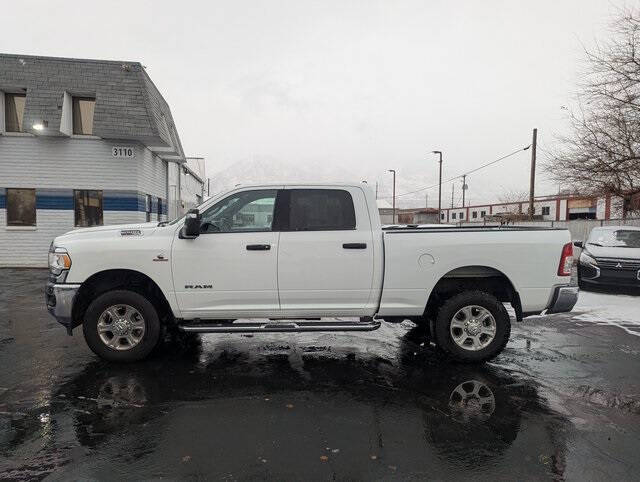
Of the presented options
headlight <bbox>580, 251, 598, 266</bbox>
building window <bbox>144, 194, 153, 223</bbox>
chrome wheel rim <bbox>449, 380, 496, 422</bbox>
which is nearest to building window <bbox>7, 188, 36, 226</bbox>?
building window <bbox>144, 194, 153, 223</bbox>

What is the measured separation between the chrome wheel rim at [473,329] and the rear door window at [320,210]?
1.70 meters

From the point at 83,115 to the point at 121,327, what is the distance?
14.1 metres

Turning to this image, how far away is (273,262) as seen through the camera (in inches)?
202

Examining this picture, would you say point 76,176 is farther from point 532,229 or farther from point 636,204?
point 636,204

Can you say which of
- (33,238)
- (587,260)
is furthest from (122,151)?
(587,260)

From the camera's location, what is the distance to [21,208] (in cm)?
1638

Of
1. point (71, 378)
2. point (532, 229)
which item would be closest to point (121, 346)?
point (71, 378)

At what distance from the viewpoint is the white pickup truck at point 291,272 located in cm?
511

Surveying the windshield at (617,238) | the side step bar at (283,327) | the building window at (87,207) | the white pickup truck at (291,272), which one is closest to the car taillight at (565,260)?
the white pickup truck at (291,272)

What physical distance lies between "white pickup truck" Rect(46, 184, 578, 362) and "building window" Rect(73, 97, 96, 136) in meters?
13.1

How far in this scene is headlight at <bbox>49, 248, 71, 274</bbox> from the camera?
5098mm

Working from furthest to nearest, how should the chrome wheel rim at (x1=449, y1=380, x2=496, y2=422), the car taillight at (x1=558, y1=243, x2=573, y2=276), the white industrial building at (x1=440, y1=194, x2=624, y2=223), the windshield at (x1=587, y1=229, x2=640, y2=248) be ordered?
the white industrial building at (x1=440, y1=194, x2=624, y2=223) → the windshield at (x1=587, y1=229, x2=640, y2=248) → the car taillight at (x1=558, y1=243, x2=573, y2=276) → the chrome wheel rim at (x1=449, y1=380, x2=496, y2=422)

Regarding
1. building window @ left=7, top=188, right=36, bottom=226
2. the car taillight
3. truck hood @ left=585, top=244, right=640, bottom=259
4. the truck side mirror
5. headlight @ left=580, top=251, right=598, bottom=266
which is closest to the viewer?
the truck side mirror

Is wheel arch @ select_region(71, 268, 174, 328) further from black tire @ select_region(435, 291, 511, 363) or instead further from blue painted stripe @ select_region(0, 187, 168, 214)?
blue painted stripe @ select_region(0, 187, 168, 214)
